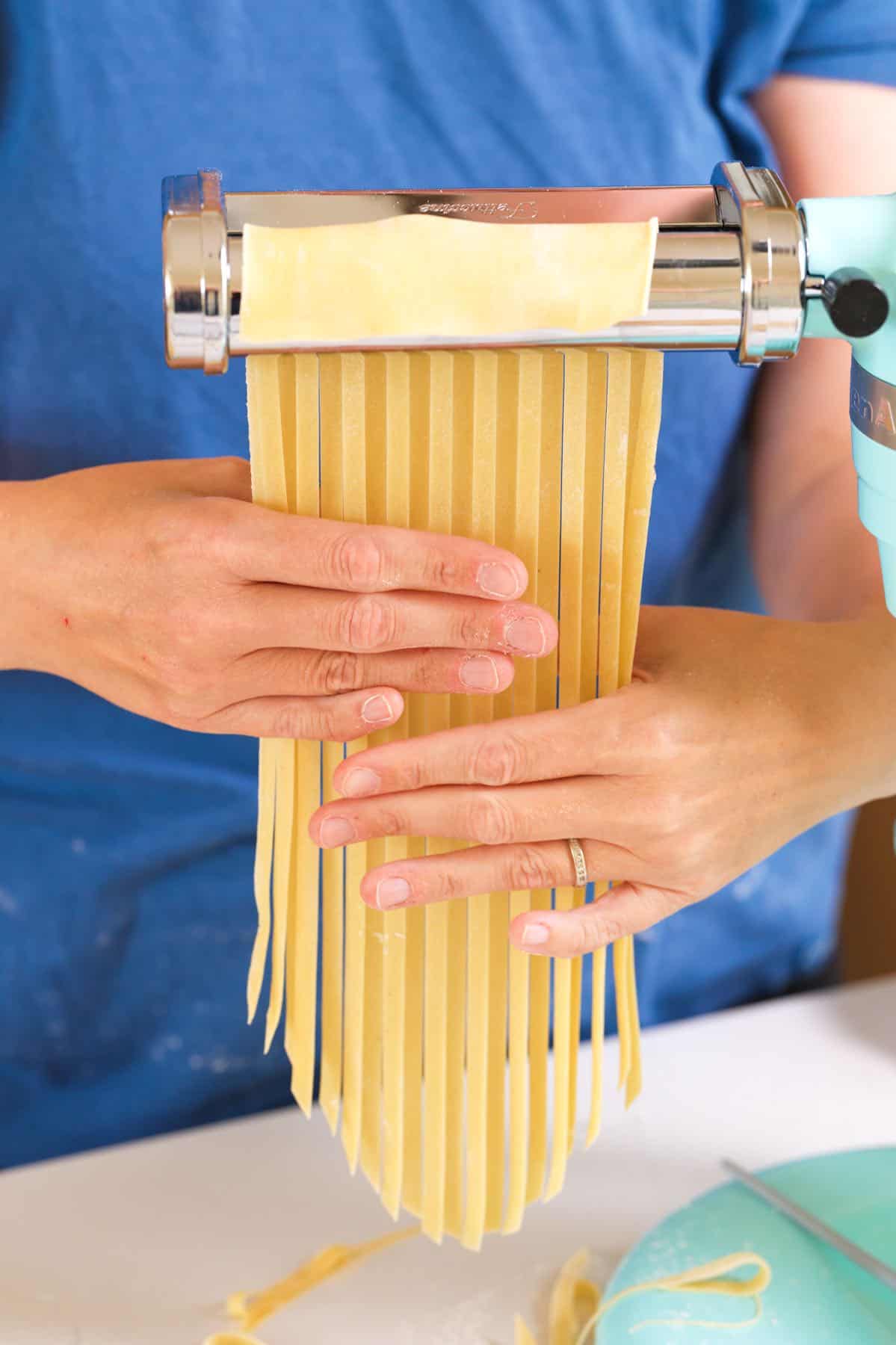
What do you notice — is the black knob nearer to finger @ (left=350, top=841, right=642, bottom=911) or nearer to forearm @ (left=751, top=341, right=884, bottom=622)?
finger @ (left=350, top=841, right=642, bottom=911)

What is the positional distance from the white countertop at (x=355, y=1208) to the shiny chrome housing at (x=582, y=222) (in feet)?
1.53

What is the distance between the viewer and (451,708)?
0.61 meters

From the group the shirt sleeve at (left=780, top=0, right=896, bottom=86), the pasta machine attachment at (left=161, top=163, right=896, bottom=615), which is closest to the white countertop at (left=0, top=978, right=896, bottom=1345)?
the pasta machine attachment at (left=161, top=163, right=896, bottom=615)

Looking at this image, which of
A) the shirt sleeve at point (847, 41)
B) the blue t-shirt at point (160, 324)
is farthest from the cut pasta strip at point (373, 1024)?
the shirt sleeve at point (847, 41)

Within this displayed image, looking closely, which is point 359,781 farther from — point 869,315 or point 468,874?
point 869,315

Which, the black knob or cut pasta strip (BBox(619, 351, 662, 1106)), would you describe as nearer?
the black knob

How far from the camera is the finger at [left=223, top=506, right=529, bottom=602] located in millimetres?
507

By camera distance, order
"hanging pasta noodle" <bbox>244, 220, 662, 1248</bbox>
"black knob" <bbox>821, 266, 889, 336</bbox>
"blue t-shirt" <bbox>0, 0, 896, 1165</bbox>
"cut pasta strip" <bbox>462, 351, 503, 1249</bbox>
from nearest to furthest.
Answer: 1. "black knob" <bbox>821, 266, 889, 336</bbox>
2. "hanging pasta noodle" <bbox>244, 220, 662, 1248</bbox>
3. "cut pasta strip" <bbox>462, 351, 503, 1249</bbox>
4. "blue t-shirt" <bbox>0, 0, 896, 1165</bbox>

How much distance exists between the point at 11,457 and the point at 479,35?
0.38 m

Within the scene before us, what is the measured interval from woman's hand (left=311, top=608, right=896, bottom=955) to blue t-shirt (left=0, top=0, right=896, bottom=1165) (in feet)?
0.89

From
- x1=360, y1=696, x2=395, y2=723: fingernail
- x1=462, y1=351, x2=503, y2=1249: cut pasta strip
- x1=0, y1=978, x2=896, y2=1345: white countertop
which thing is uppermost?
x1=360, y1=696, x2=395, y2=723: fingernail

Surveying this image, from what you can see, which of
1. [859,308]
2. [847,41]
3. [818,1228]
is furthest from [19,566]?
[847,41]

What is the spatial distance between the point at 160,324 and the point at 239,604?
0.32 m

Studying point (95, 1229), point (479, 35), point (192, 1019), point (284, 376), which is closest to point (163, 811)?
point (192, 1019)
